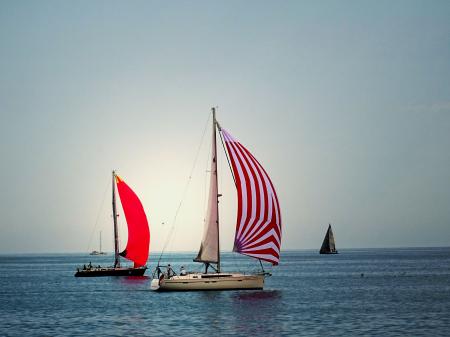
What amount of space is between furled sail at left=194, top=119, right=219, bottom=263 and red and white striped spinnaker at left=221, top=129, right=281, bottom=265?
6.45ft

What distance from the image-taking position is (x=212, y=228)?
197ft

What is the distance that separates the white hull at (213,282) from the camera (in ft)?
192

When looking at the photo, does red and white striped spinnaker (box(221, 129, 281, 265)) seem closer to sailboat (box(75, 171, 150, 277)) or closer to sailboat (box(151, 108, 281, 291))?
sailboat (box(151, 108, 281, 291))

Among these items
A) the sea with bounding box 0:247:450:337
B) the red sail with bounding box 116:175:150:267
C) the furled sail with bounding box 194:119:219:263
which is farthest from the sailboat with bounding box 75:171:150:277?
the furled sail with bounding box 194:119:219:263

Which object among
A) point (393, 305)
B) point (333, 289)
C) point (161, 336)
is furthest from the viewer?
point (333, 289)

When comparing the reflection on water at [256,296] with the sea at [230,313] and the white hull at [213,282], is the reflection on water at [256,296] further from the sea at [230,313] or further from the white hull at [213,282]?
the white hull at [213,282]

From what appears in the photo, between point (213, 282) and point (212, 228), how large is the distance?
4.55m

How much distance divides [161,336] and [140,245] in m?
54.8

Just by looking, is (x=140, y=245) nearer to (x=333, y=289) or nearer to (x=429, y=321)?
(x=333, y=289)

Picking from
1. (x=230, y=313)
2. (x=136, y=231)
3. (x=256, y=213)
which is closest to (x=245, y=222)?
(x=256, y=213)

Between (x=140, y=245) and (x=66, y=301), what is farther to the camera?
(x=140, y=245)

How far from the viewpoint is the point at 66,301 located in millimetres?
64312

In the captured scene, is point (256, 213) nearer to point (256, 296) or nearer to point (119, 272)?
point (256, 296)

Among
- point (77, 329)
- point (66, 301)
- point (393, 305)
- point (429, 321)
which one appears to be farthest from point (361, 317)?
point (66, 301)
